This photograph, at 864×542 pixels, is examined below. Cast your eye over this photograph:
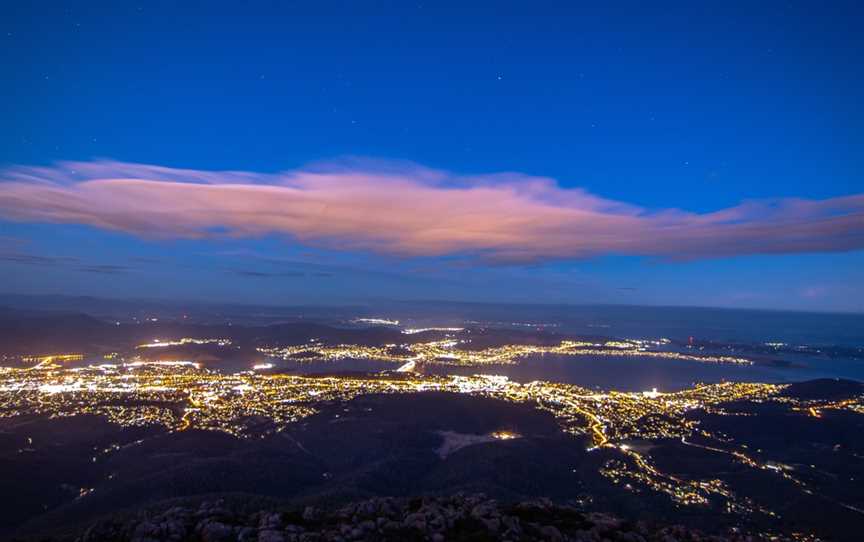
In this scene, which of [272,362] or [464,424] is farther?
[272,362]

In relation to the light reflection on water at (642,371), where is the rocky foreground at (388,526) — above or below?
above

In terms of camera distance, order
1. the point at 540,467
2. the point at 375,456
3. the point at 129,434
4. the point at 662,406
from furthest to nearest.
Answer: the point at 662,406 → the point at 129,434 → the point at 375,456 → the point at 540,467

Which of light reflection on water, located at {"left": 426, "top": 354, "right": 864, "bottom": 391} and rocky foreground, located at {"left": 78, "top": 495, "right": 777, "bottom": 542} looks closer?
rocky foreground, located at {"left": 78, "top": 495, "right": 777, "bottom": 542}

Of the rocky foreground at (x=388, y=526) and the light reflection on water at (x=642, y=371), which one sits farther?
the light reflection on water at (x=642, y=371)

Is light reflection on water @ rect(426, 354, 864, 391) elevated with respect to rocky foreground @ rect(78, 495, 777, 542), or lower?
lower

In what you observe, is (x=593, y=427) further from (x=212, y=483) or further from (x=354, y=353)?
(x=354, y=353)

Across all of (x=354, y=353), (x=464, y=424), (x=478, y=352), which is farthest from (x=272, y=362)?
(x=464, y=424)

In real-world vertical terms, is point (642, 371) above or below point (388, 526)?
below

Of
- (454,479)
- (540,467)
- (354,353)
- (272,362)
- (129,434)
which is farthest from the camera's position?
(354,353)
